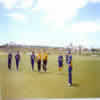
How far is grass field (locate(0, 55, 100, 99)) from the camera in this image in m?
2.27

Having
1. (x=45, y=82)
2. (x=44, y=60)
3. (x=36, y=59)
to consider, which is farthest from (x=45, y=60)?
(x=45, y=82)

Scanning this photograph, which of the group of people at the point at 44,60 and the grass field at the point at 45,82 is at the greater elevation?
the group of people at the point at 44,60

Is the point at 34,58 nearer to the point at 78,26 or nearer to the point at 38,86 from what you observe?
the point at 38,86

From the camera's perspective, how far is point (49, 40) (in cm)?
229

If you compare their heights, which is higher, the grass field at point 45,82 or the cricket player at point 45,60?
the cricket player at point 45,60

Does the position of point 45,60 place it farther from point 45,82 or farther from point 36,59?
point 45,82

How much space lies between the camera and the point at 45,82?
90.9 inches

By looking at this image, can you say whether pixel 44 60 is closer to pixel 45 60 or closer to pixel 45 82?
pixel 45 60

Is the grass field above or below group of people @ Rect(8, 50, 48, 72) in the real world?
below

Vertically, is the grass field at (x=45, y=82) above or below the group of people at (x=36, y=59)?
below

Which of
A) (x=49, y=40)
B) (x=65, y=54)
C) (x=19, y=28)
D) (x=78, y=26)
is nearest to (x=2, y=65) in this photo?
(x=19, y=28)

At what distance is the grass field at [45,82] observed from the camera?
2.27 meters

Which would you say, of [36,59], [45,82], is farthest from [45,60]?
[45,82]

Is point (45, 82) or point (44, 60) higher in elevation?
point (44, 60)
